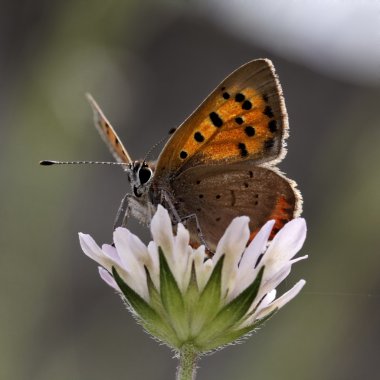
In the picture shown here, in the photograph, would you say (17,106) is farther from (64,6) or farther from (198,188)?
(198,188)

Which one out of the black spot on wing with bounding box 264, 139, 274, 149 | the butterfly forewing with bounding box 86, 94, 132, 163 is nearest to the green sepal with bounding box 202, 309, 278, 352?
the black spot on wing with bounding box 264, 139, 274, 149

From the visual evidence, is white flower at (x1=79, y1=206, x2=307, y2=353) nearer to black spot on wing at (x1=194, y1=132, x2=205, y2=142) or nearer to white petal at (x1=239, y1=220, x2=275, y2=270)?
white petal at (x1=239, y1=220, x2=275, y2=270)

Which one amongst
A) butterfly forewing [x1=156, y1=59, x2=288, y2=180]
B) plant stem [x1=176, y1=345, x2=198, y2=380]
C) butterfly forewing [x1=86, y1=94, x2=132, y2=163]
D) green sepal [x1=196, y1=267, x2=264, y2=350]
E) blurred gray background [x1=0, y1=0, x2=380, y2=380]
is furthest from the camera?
blurred gray background [x1=0, y1=0, x2=380, y2=380]

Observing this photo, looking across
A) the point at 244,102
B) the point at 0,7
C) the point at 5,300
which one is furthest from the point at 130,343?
the point at 244,102

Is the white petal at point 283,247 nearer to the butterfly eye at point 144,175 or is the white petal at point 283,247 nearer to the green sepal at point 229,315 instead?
the green sepal at point 229,315

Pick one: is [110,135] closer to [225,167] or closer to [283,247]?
[225,167]

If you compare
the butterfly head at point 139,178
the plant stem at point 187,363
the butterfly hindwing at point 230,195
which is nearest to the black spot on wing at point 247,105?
the butterfly hindwing at point 230,195

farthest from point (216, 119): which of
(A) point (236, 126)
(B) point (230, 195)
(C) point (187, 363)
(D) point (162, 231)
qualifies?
(C) point (187, 363)
